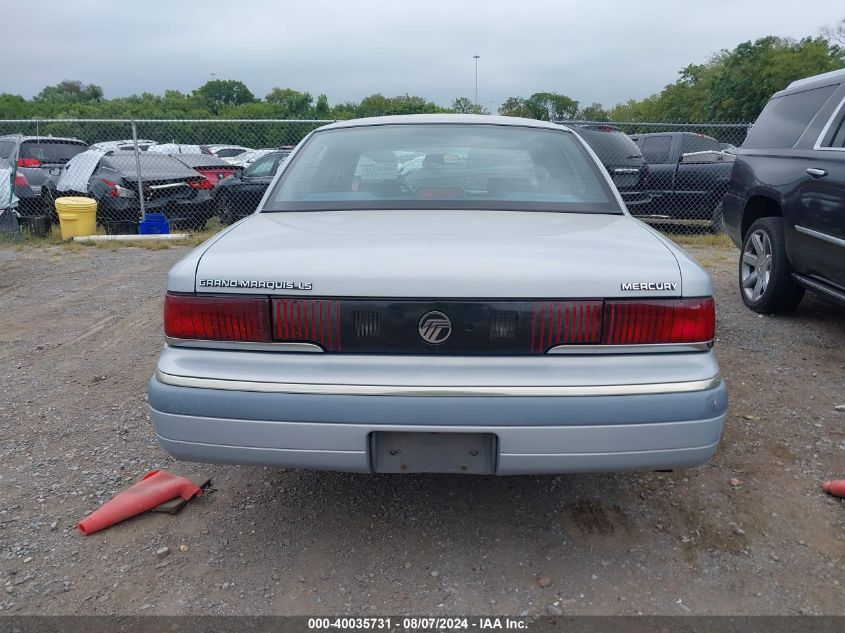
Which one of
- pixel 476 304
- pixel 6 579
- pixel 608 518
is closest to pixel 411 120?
pixel 476 304

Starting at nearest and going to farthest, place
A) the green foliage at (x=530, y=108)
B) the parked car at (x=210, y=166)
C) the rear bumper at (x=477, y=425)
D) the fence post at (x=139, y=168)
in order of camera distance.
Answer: the rear bumper at (x=477, y=425) < the fence post at (x=139, y=168) < the parked car at (x=210, y=166) < the green foliage at (x=530, y=108)

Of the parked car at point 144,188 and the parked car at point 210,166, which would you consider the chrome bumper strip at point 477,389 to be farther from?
the parked car at point 210,166

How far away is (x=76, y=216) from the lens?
10305 mm

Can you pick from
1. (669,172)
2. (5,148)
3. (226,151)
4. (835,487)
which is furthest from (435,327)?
(226,151)

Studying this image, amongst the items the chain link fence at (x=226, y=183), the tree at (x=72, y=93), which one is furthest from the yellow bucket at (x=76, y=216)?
the tree at (x=72, y=93)

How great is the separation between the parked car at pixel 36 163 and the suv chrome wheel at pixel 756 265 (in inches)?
403

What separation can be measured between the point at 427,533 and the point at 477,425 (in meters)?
0.82

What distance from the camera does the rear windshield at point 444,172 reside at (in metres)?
3.05

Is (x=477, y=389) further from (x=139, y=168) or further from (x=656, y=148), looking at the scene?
(x=656, y=148)

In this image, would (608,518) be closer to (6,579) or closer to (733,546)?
(733,546)

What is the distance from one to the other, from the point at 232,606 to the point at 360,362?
37.4 inches

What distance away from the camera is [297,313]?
2.21 meters

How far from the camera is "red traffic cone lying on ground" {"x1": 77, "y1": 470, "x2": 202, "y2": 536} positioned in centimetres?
276

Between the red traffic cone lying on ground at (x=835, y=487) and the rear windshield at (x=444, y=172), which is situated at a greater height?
the rear windshield at (x=444, y=172)
